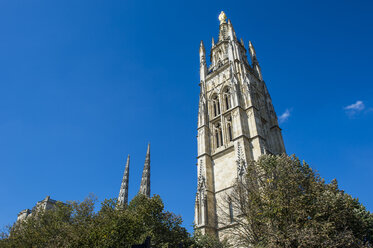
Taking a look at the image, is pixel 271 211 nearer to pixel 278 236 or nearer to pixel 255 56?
pixel 278 236

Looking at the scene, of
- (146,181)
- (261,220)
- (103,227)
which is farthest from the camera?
(146,181)

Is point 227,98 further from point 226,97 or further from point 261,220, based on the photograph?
point 261,220

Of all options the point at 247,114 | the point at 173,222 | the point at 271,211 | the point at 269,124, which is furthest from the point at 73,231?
the point at 269,124

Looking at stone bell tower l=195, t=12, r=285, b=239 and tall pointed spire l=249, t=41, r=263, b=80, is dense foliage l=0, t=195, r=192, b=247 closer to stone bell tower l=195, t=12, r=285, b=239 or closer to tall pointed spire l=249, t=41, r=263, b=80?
stone bell tower l=195, t=12, r=285, b=239

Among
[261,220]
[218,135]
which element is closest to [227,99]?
[218,135]

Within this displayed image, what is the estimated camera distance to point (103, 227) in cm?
1573

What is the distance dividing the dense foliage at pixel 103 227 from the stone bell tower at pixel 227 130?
435 cm

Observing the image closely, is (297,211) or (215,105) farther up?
(215,105)

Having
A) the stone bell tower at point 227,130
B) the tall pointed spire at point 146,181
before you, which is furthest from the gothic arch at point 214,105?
the tall pointed spire at point 146,181

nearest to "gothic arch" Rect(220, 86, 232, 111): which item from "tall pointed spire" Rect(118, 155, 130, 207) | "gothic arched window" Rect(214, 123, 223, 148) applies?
"gothic arched window" Rect(214, 123, 223, 148)

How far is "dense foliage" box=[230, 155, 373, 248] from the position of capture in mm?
12547

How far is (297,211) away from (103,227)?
1139cm

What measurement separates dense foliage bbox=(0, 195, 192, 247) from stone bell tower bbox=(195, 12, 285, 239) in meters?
4.35

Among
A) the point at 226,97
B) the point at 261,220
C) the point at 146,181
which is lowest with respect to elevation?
the point at 261,220
